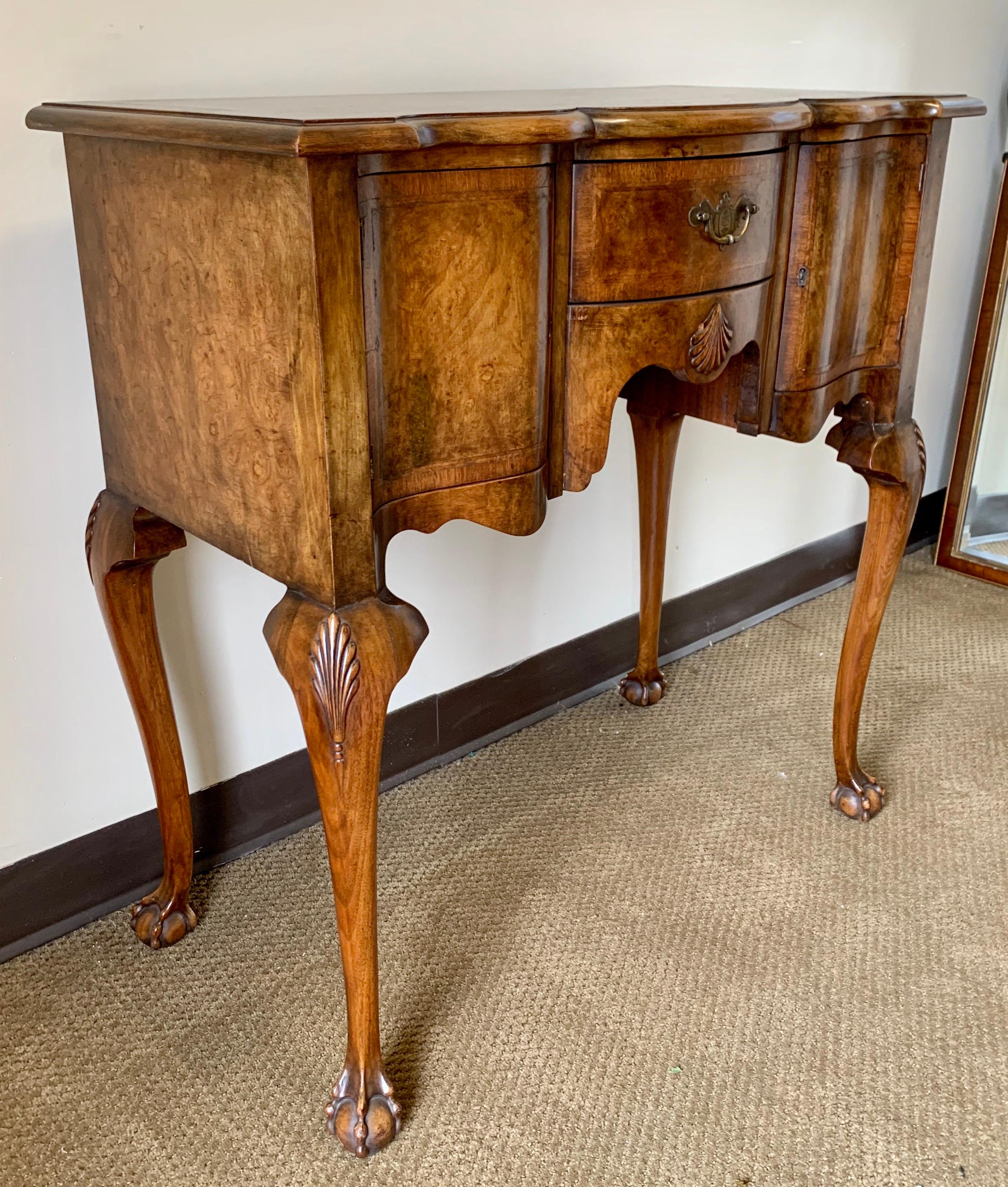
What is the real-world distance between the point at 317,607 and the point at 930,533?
1.85 m

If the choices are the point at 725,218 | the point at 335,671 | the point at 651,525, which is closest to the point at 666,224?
the point at 725,218

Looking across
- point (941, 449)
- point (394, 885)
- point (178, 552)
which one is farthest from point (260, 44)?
point (941, 449)

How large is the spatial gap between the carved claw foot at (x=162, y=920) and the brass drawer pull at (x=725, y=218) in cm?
86

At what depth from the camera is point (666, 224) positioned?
2.92 feet

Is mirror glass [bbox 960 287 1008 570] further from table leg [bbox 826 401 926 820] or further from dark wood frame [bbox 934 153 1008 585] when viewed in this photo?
table leg [bbox 826 401 926 820]

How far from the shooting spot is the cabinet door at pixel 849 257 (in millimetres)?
1032

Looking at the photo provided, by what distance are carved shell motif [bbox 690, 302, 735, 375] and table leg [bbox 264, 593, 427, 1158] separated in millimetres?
340

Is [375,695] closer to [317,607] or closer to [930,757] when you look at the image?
[317,607]

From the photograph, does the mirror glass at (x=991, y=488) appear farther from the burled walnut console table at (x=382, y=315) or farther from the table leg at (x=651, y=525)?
the burled walnut console table at (x=382, y=315)

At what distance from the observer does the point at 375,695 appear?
819mm

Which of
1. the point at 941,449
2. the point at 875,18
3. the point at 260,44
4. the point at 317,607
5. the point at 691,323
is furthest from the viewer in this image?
the point at 941,449

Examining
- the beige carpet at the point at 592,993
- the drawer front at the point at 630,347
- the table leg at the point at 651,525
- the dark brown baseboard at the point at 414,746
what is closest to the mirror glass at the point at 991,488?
the dark brown baseboard at the point at 414,746

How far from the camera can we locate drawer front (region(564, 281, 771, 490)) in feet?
2.92

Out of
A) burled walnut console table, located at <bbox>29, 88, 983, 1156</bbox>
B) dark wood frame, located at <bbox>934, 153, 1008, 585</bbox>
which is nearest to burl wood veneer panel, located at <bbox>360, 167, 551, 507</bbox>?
burled walnut console table, located at <bbox>29, 88, 983, 1156</bbox>
